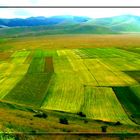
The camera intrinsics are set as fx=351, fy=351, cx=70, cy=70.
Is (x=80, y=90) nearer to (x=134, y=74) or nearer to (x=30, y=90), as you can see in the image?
(x=30, y=90)

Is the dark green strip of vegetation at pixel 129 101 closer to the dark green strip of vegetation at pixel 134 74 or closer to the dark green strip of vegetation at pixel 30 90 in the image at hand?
the dark green strip of vegetation at pixel 134 74

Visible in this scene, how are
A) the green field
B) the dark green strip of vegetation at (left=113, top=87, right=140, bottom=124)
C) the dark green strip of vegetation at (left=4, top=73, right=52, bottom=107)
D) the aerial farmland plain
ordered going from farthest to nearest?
the dark green strip of vegetation at (left=4, top=73, right=52, bottom=107) → the green field → the dark green strip of vegetation at (left=113, top=87, right=140, bottom=124) → the aerial farmland plain

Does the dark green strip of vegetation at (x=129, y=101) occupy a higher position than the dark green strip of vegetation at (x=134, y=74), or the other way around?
the dark green strip of vegetation at (x=129, y=101)

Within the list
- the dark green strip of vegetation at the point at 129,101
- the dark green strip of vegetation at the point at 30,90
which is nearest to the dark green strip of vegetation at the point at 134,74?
the dark green strip of vegetation at the point at 129,101

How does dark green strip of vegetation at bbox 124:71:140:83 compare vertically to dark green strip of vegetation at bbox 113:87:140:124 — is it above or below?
below

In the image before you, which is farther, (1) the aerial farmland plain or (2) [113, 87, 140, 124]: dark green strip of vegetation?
(2) [113, 87, 140, 124]: dark green strip of vegetation

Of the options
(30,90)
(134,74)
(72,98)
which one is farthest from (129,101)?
(134,74)

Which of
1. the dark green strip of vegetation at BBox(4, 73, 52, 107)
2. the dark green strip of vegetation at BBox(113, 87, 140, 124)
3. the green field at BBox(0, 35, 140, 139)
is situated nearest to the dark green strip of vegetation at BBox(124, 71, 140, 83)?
the green field at BBox(0, 35, 140, 139)

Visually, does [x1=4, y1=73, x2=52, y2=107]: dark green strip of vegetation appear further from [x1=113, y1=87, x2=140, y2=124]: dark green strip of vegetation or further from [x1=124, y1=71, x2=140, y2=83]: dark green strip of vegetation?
[x1=124, y1=71, x2=140, y2=83]: dark green strip of vegetation
